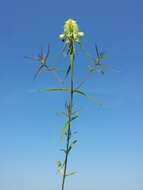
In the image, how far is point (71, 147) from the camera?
10.6 ft

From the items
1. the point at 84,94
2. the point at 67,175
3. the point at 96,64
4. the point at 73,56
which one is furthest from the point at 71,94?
the point at 67,175

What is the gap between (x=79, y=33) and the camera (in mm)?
3137

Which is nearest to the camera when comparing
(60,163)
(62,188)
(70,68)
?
(62,188)

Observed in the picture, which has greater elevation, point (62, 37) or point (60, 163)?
point (62, 37)

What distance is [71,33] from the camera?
10.1 feet

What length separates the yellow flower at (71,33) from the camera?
3066 mm

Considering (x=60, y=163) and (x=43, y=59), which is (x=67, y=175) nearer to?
(x=60, y=163)

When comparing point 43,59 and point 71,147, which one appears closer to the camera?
point 71,147

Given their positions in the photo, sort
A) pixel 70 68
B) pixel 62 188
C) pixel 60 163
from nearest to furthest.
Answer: pixel 62 188 → pixel 70 68 → pixel 60 163

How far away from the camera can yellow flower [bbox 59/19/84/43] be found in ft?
10.1

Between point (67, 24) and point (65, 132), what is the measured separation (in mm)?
1006

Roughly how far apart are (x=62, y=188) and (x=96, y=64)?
4.35 ft

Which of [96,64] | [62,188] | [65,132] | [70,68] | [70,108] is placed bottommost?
[62,188]

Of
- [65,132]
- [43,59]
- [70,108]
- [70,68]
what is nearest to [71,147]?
[65,132]
